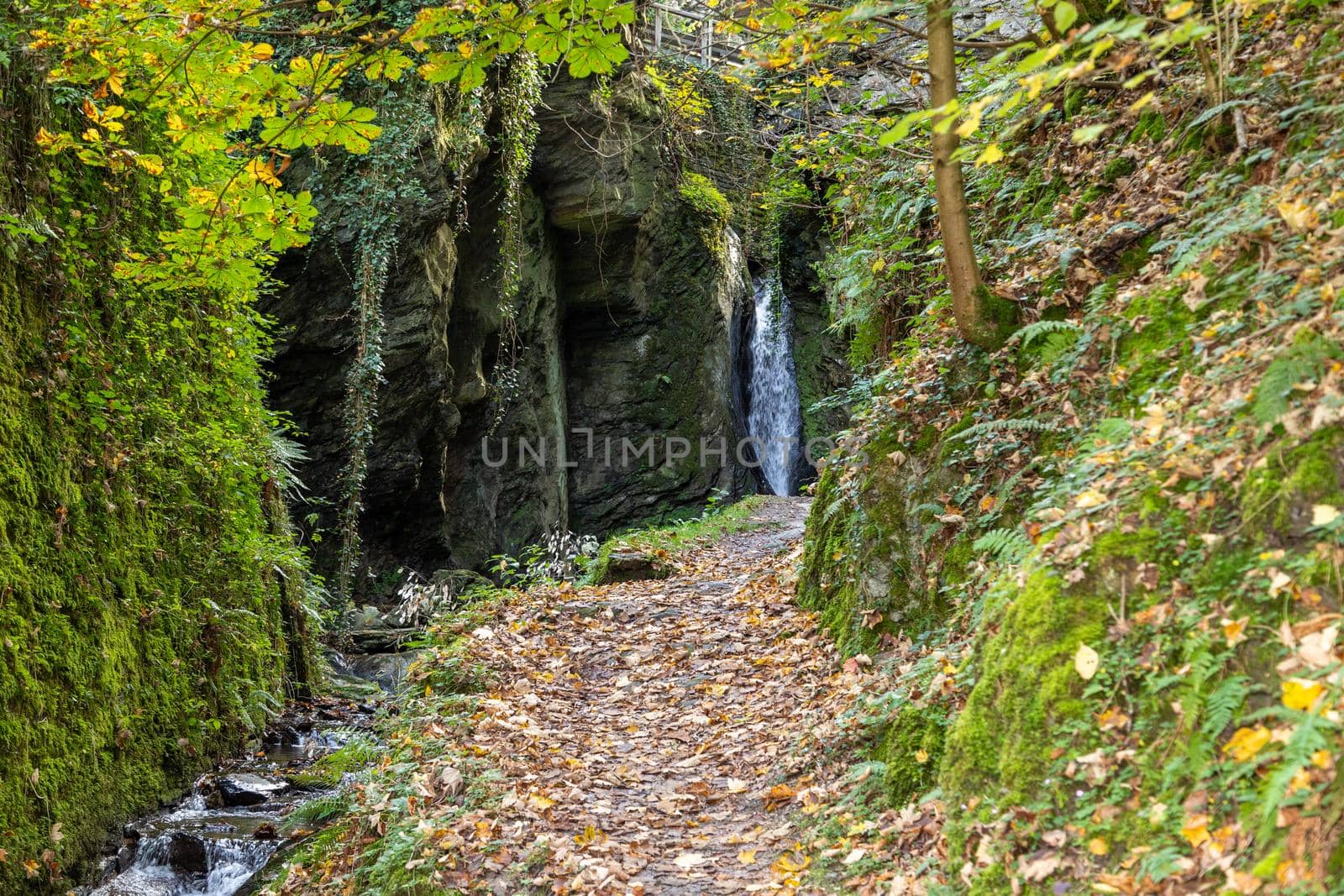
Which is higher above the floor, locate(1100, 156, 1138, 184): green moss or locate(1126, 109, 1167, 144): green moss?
locate(1126, 109, 1167, 144): green moss

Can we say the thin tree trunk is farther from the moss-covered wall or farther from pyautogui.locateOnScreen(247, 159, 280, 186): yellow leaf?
the moss-covered wall

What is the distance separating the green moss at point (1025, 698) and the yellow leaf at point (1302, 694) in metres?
0.76

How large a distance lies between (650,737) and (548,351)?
515 inches

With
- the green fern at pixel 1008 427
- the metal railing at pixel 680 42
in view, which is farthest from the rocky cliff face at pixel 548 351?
the green fern at pixel 1008 427

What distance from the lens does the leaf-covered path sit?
13.4 ft

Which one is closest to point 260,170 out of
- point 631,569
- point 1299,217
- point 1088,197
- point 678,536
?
point 1299,217

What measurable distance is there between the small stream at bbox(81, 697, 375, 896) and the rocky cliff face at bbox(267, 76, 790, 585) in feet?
19.7

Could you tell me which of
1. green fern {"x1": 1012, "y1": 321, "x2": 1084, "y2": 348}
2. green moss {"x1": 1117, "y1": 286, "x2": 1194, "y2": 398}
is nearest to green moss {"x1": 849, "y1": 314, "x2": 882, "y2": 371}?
green fern {"x1": 1012, "y1": 321, "x2": 1084, "y2": 348}

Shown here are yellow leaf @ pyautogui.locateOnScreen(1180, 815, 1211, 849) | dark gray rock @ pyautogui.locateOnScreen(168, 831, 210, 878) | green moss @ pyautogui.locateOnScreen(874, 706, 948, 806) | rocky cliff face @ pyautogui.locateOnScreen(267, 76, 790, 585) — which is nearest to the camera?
yellow leaf @ pyautogui.locateOnScreen(1180, 815, 1211, 849)

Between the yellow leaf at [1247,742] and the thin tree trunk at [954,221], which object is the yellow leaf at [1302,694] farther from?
the thin tree trunk at [954,221]

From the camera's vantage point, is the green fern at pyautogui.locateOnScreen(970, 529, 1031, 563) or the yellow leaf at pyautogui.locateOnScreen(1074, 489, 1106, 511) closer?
the yellow leaf at pyautogui.locateOnScreen(1074, 489, 1106, 511)

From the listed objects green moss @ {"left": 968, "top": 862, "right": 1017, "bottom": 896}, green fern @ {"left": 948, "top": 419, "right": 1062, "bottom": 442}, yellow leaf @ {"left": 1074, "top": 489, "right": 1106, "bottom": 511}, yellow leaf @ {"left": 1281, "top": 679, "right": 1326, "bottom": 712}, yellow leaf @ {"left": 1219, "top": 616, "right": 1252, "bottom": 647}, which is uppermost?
green fern @ {"left": 948, "top": 419, "right": 1062, "bottom": 442}

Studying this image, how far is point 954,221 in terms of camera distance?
482 centimetres

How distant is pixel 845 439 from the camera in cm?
A: 670
